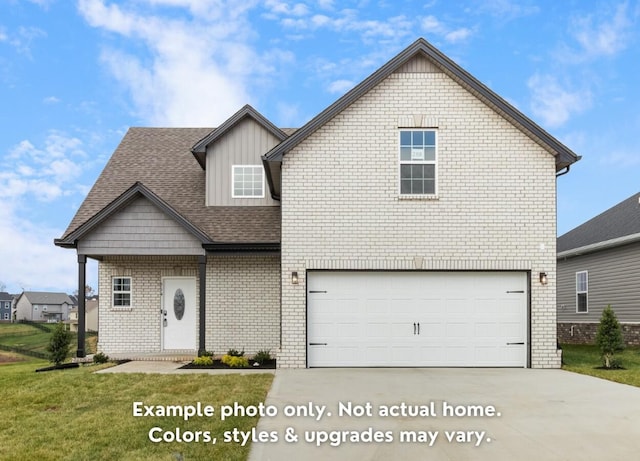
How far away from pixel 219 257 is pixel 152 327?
112 inches

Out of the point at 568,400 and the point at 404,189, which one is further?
the point at 404,189

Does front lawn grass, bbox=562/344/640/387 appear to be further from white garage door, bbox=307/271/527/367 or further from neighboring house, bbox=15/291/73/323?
neighboring house, bbox=15/291/73/323

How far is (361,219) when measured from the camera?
13203mm

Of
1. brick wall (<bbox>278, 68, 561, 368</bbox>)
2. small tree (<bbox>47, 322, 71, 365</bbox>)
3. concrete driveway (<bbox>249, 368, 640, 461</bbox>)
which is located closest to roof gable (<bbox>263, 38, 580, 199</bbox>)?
brick wall (<bbox>278, 68, 561, 368</bbox>)

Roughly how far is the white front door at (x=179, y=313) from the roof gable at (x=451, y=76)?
5.34 metres

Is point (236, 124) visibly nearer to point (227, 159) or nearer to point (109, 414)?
point (227, 159)

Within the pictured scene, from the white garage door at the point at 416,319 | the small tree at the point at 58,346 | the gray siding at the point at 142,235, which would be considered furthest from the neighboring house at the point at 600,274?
the small tree at the point at 58,346

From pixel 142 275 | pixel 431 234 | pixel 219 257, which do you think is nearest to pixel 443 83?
pixel 431 234

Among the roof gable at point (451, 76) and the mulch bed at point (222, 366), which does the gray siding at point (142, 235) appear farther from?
the roof gable at point (451, 76)

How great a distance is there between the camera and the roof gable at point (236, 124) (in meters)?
16.6

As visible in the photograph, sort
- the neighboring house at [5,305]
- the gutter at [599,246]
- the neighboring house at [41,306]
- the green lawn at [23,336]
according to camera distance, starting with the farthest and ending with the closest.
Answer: the neighboring house at [5,305] → the neighboring house at [41,306] → the green lawn at [23,336] → the gutter at [599,246]

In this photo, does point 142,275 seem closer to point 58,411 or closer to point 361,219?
point 361,219

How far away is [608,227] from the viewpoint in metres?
23.8

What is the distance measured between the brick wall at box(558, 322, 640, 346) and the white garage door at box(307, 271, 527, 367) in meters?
9.33
